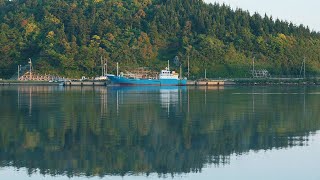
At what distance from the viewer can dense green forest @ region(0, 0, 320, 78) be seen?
135500 millimetres

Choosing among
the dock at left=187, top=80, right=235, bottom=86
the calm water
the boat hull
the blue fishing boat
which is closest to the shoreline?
the dock at left=187, top=80, right=235, bottom=86

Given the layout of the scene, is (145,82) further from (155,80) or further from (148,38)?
(148,38)

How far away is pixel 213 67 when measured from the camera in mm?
135125

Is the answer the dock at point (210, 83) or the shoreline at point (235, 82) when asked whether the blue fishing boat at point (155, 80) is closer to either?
the dock at point (210, 83)

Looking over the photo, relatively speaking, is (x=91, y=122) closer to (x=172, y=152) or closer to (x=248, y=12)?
(x=172, y=152)

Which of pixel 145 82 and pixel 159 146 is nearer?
pixel 159 146

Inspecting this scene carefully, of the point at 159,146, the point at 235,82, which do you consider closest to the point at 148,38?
the point at 235,82

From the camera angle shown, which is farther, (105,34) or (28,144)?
(105,34)

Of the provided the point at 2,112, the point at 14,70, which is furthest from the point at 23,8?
the point at 2,112

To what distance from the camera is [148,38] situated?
14375 cm

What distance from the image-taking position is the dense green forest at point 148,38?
135500 millimetres

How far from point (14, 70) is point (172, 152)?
12092 centimetres

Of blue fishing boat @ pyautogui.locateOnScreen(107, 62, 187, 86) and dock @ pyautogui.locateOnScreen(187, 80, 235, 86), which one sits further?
blue fishing boat @ pyautogui.locateOnScreen(107, 62, 187, 86)

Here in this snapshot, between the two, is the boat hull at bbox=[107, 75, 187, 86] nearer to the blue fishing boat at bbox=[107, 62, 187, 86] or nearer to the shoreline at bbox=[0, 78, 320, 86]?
the blue fishing boat at bbox=[107, 62, 187, 86]
